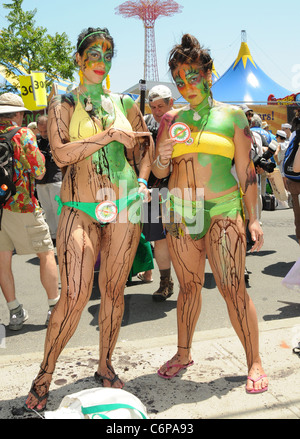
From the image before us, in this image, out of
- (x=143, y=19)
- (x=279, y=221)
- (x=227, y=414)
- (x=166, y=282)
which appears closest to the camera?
(x=227, y=414)

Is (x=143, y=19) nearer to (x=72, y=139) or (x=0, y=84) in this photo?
(x=0, y=84)

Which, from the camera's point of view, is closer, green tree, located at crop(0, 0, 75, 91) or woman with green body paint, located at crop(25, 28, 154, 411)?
woman with green body paint, located at crop(25, 28, 154, 411)

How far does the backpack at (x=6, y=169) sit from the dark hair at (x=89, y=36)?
5.01 feet

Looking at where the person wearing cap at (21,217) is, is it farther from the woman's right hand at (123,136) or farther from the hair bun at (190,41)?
the hair bun at (190,41)

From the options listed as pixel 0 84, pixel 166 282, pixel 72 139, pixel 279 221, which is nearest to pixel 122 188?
pixel 72 139

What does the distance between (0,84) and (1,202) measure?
16353 mm

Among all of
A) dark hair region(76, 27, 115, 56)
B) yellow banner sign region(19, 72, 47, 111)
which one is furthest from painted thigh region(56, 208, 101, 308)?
yellow banner sign region(19, 72, 47, 111)

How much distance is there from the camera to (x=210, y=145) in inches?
111

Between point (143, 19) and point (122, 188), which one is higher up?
point (143, 19)

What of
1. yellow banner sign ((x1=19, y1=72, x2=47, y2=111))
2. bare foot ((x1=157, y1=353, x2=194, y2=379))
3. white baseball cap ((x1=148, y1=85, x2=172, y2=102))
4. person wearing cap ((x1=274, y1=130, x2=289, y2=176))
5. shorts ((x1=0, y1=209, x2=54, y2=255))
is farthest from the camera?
person wearing cap ((x1=274, y1=130, x2=289, y2=176))

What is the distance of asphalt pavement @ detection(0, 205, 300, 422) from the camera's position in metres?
2.67

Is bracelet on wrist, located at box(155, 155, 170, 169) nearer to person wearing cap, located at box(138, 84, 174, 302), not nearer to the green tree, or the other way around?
person wearing cap, located at box(138, 84, 174, 302)

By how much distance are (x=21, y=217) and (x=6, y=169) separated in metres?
0.51

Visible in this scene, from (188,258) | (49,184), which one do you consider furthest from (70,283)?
(49,184)
